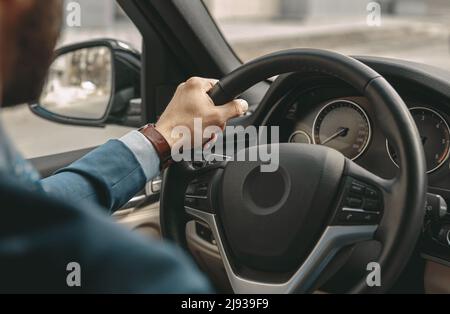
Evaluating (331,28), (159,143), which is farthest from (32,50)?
Answer: (331,28)

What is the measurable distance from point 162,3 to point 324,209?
1.09m

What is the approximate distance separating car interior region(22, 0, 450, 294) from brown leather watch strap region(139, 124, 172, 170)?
77 mm

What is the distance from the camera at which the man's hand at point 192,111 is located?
184cm

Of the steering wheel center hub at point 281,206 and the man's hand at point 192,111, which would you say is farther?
the man's hand at point 192,111

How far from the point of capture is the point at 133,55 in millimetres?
2668

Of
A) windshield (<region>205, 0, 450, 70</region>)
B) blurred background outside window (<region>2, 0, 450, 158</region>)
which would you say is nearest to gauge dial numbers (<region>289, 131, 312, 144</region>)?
blurred background outside window (<region>2, 0, 450, 158</region>)

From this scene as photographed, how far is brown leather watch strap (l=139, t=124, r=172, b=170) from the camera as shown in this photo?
71.0 inches

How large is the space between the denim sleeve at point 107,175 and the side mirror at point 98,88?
888 mm

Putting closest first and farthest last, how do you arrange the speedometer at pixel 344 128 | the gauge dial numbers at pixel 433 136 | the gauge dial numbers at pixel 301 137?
1. the gauge dial numbers at pixel 433 136
2. the speedometer at pixel 344 128
3. the gauge dial numbers at pixel 301 137

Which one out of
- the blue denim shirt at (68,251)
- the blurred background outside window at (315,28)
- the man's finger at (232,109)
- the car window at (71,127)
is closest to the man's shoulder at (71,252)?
the blue denim shirt at (68,251)

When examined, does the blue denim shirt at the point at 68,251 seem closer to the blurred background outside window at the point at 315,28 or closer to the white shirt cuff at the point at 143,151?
the white shirt cuff at the point at 143,151

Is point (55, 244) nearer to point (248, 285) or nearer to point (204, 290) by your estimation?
point (204, 290)

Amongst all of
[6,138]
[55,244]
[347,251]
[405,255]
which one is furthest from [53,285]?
[347,251]

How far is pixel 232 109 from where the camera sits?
1.86 metres
